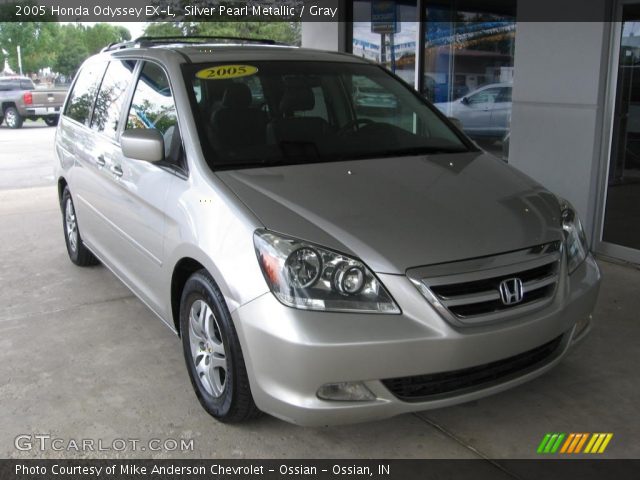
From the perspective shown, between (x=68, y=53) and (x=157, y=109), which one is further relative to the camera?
(x=68, y=53)

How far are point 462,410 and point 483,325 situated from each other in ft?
2.42

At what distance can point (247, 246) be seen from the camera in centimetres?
271

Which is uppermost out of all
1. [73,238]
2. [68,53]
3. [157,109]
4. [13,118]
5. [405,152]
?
[68,53]

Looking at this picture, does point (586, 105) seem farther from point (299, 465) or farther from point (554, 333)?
point (299, 465)

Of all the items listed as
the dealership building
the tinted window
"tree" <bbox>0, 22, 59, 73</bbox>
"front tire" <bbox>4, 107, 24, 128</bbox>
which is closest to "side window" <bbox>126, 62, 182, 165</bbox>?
the dealership building

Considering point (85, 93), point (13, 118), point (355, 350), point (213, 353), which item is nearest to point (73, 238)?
point (85, 93)

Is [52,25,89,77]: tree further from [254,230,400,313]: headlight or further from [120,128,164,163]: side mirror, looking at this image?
[254,230,400,313]: headlight

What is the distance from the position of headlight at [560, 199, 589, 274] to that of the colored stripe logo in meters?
0.74

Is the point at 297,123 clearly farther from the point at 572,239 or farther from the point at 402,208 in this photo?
the point at 572,239

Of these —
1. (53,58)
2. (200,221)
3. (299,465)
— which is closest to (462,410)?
(299,465)

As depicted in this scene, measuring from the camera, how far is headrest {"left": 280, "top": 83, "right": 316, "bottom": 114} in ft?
12.1

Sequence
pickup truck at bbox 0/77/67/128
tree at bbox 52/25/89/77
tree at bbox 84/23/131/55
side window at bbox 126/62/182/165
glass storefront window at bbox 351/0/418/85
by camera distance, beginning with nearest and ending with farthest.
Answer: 1. side window at bbox 126/62/182/165
2. glass storefront window at bbox 351/0/418/85
3. pickup truck at bbox 0/77/67/128
4. tree at bbox 52/25/89/77
5. tree at bbox 84/23/131/55

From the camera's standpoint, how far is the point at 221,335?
2.87 metres

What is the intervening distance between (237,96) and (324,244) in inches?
51.7
